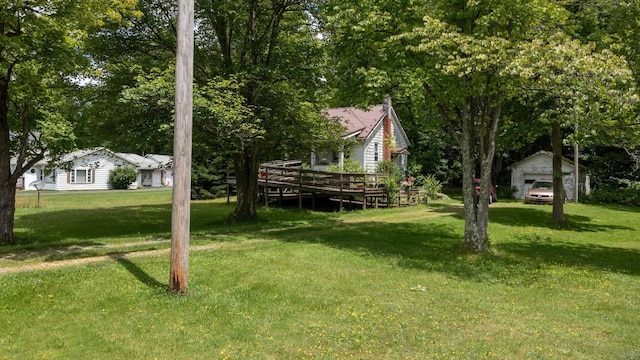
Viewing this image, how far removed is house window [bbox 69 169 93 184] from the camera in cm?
4856

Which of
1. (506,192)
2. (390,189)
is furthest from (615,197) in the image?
(390,189)

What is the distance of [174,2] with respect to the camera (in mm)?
16375

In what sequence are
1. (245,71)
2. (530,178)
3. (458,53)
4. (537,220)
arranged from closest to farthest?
(458,53) < (245,71) < (537,220) < (530,178)

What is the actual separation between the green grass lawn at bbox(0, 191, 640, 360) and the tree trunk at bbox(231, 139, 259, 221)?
13.7 feet

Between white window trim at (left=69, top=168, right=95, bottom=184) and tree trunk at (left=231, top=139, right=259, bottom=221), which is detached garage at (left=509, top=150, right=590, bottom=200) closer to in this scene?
tree trunk at (left=231, top=139, right=259, bottom=221)

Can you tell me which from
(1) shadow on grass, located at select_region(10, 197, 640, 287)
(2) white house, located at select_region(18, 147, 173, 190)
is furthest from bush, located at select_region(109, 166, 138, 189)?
(1) shadow on grass, located at select_region(10, 197, 640, 287)

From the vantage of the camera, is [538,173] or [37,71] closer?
[37,71]

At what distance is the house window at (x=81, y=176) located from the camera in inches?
1912

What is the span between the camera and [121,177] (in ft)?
165

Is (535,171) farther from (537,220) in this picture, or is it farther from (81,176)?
(81,176)

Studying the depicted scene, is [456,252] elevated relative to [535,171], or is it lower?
lower

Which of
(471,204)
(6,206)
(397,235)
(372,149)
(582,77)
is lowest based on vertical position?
(397,235)

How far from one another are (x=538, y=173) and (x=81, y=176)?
150 feet

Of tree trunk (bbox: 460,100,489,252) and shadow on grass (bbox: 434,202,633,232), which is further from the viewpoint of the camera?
shadow on grass (bbox: 434,202,633,232)
